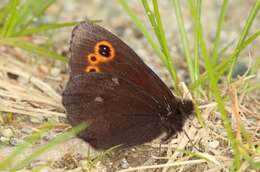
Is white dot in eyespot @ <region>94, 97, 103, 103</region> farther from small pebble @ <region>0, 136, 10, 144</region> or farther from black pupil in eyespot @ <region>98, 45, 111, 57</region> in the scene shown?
small pebble @ <region>0, 136, 10, 144</region>

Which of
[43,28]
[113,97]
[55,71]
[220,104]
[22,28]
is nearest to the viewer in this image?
[220,104]

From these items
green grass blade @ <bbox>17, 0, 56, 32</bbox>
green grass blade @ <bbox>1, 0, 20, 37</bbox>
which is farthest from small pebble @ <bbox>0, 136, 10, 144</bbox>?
green grass blade @ <bbox>17, 0, 56, 32</bbox>

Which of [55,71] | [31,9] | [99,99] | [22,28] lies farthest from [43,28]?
[99,99]

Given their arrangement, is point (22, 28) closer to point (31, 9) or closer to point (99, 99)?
point (31, 9)

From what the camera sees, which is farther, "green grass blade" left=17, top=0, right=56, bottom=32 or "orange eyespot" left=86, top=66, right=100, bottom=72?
"green grass blade" left=17, top=0, right=56, bottom=32

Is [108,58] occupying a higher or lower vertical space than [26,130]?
higher

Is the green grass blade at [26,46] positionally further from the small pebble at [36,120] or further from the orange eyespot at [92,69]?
the orange eyespot at [92,69]

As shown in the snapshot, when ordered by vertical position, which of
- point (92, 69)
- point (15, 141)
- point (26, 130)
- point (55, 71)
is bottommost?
point (15, 141)

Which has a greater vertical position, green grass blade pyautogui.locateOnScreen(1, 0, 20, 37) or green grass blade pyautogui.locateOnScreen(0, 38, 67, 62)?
green grass blade pyautogui.locateOnScreen(1, 0, 20, 37)

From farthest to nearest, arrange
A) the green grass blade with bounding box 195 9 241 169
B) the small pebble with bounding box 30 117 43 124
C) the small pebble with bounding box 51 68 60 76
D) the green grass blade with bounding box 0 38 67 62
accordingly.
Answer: the small pebble with bounding box 51 68 60 76
the green grass blade with bounding box 0 38 67 62
the small pebble with bounding box 30 117 43 124
the green grass blade with bounding box 195 9 241 169
